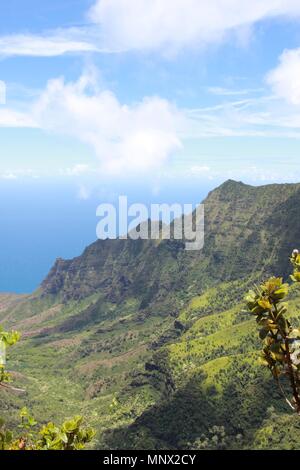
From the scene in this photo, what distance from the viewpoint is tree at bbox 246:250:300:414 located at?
412 inches

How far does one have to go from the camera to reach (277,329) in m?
10.7

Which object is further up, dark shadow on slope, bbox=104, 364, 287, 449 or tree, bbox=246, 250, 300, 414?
tree, bbox=246, 250, 300, 414

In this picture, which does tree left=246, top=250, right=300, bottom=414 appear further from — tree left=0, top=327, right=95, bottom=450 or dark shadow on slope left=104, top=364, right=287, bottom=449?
dark shadow on slope left=104, top=364, right=287, bottom=449

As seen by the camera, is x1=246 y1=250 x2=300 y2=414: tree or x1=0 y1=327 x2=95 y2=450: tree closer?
x1=246 y1=250 x2=300 y2=414: tree

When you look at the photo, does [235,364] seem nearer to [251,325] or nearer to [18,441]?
[251,325]

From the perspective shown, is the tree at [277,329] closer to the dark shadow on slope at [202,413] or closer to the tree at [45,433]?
the tree at [45,433]

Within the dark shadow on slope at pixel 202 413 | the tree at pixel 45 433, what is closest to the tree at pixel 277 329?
the tree at pixel 45 433

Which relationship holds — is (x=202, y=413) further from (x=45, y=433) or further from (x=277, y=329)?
(x=277, y=329)

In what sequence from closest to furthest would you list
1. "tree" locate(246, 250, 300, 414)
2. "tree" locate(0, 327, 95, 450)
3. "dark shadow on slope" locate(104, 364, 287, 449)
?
"tree" locate(246, 250, 300, 414) → "tree" locate(0, 327, 95, 450) → "dark shadow on slope" locate(104, 364, 287, 449)

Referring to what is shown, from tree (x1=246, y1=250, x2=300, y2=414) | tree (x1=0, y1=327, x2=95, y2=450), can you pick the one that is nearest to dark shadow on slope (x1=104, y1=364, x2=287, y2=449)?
tree (x1=0, y1=327, x2=95, y2=450)

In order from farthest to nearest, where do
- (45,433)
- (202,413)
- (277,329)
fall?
(202,413) < (45,433) < (277,329)

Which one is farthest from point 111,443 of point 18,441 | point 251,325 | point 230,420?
→ point 18,441

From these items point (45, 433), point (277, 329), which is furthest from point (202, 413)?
point (277, 329)
